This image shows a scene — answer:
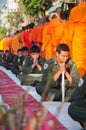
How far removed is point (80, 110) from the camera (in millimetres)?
4520

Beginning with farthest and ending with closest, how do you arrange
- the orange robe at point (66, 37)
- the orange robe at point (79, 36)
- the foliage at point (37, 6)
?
the foliage at point (37, 6)
the orange robe at point (66, 37)
the orange robe at point (79, 36)

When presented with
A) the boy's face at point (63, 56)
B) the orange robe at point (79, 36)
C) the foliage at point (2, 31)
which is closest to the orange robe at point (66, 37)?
the orange robe at point (79, 36)

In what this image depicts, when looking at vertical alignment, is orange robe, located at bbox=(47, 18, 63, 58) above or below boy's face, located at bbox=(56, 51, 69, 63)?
below

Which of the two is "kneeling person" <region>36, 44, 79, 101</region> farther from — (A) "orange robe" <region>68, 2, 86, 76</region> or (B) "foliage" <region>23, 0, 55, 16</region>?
(B) "foliage" <region>23, 0, 55, 16</region>

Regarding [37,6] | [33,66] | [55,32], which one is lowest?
[37,6]

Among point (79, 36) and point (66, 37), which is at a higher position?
point (79, 36)

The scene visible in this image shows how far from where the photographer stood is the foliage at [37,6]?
2555 centimetres

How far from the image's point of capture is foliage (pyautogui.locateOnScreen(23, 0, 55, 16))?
25547 millimetres

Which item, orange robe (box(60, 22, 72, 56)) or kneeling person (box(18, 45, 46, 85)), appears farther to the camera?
kneeling person (box(18, 45, 46, 85))

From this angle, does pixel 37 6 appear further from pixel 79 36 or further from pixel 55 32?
pixel 79 36

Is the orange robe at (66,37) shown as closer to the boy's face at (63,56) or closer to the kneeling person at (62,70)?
the kneeling person at (62,70)

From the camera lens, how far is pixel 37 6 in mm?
25812

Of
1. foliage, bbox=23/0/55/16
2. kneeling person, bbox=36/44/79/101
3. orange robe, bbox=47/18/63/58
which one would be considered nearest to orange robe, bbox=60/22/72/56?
orange robe, bbox=47/18/63/58

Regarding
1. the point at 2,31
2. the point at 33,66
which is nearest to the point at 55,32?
the point at 33,66
